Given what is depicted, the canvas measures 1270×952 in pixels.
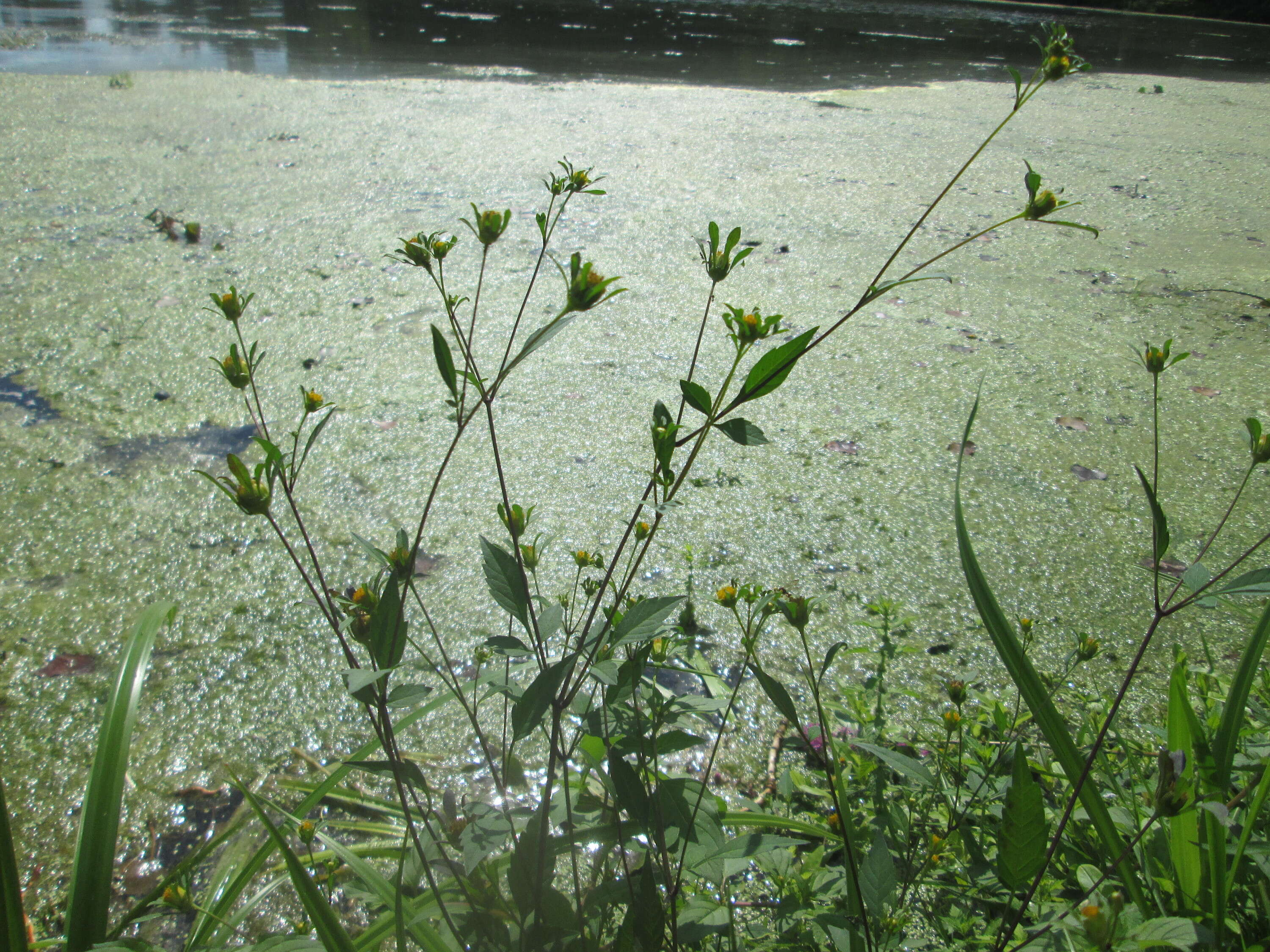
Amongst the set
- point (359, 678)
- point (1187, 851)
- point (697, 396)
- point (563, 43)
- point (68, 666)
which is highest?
point (563, 43)

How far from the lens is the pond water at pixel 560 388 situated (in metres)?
0.98

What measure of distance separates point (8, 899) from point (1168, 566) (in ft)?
4.28

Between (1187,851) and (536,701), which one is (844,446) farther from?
(536,701)

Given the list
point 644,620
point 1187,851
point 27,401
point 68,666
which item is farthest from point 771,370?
point 27,401

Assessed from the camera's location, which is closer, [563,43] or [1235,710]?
[1235,710]

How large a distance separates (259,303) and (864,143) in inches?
89.9

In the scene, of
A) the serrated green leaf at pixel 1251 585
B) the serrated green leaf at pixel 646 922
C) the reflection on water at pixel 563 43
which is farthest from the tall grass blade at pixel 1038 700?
the reflection on water at pixel 563 43

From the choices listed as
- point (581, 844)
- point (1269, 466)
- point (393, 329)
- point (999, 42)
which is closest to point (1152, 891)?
point (581, 844)

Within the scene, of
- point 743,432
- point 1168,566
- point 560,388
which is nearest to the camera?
Answer: point 743,432

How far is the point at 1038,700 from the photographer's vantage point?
23.4 inches

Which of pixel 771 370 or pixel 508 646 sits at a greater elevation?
pixel 771 370

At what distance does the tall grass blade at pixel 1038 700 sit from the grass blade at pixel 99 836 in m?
0.64

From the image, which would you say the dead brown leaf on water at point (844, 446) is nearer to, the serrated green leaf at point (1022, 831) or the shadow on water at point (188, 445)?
the serrated green leaf at point (1022, 831)

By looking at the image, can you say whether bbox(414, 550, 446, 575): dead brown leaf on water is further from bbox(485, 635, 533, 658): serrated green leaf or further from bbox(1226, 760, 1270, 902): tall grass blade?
bbox(1226, 760, 1270, 902): tall grass blade
